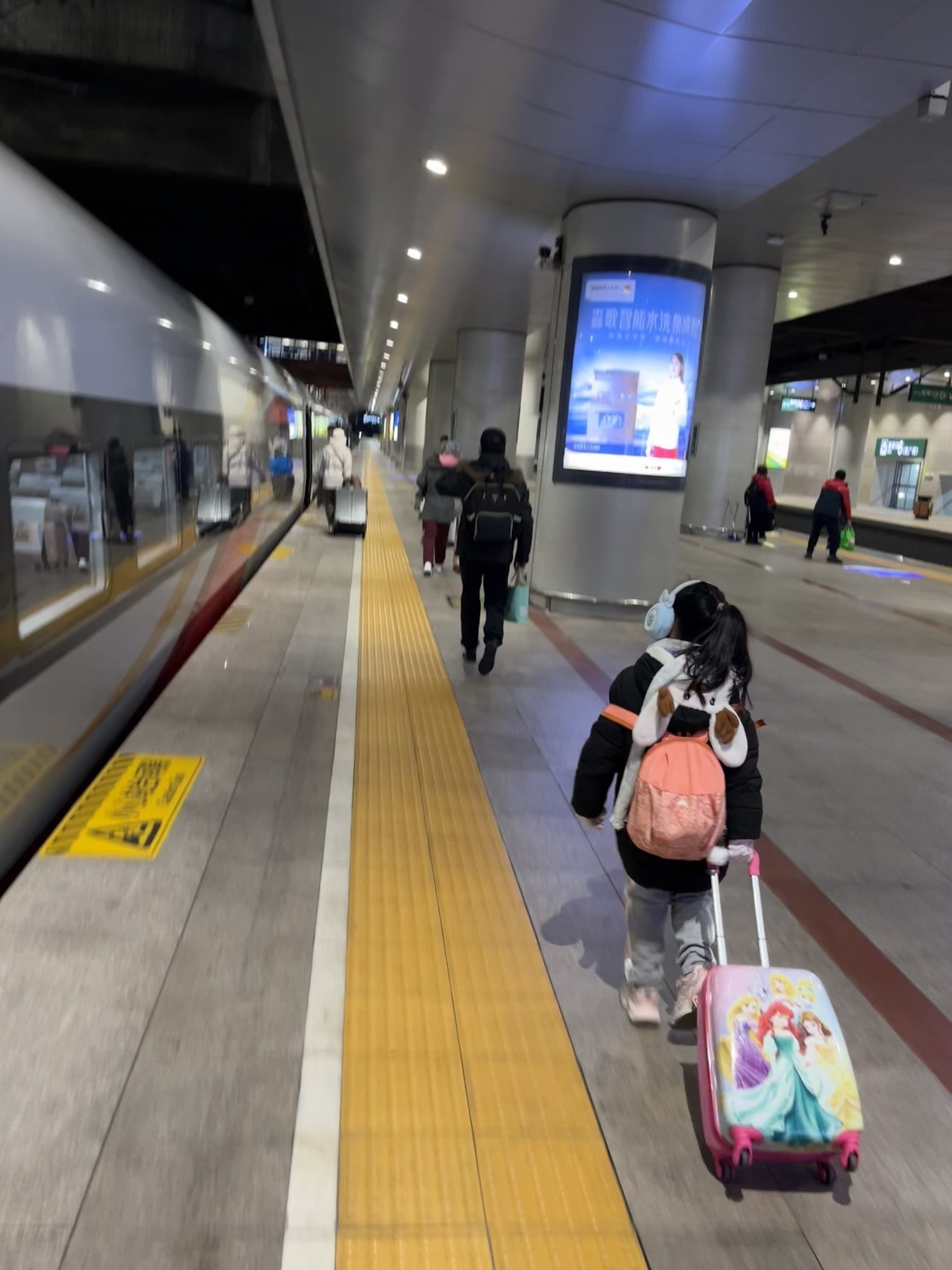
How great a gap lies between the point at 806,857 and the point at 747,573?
→ 10.3 meters

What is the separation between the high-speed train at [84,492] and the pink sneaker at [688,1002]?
2.61 meters

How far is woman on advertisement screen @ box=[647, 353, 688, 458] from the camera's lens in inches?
351

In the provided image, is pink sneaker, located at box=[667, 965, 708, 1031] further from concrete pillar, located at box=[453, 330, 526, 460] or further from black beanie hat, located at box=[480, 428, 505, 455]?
concrete pillar, located at box=[453, 330, 526, 460]

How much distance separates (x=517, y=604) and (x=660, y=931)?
4.84 m

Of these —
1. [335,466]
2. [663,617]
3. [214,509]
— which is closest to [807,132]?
[214,509]

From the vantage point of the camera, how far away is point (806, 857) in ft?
13.9

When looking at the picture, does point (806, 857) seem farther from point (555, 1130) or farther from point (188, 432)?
point (188, 432)

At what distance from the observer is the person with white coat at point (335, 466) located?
1517cm

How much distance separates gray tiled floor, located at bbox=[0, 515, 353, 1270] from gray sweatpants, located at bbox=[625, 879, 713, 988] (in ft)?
3.46

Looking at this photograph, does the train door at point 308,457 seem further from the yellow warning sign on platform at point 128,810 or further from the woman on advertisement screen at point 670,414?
the yellow warning sign on platform at point 128,810

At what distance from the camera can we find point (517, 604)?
25.0ft

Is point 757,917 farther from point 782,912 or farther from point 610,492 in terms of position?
point 610,492

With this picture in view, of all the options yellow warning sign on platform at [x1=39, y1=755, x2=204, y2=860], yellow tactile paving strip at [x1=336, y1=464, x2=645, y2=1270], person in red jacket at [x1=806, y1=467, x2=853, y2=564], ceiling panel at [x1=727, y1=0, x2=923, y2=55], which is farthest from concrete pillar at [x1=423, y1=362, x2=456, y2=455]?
yellow tactile paving strip at [x1=336, y1=464, x2=645, y2=1270]

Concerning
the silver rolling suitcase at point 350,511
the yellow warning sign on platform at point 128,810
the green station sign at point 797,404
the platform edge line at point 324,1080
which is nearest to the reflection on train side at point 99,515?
the yellow warning sign on platform at point 128,810
